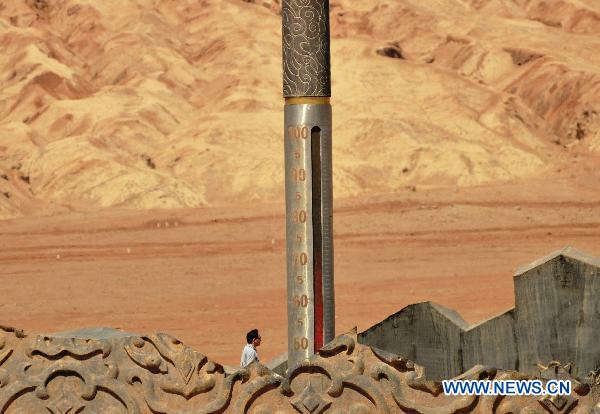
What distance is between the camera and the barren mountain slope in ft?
96.1

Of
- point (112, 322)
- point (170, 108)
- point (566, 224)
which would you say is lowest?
point (112, 322)

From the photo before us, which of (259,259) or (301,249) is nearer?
(301,249)

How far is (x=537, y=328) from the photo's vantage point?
21.6 feet

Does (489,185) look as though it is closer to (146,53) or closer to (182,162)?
(182,162)

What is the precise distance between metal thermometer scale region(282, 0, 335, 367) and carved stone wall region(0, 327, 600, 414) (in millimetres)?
2526

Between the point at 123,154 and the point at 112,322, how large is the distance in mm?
12227

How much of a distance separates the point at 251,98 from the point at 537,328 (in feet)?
88.2

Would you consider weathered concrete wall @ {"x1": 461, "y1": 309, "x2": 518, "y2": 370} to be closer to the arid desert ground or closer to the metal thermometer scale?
the metal thermometer scale

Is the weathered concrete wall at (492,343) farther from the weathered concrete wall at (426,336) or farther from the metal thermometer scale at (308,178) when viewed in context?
the metal thermometer scale at (308,178)

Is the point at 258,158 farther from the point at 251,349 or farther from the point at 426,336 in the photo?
the point at 426,336

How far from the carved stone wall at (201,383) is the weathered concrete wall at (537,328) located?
0.54 meters

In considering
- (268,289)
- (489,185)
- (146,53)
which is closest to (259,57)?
(146,53)

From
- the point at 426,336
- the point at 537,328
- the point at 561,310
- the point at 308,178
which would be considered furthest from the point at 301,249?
the point at 561,310

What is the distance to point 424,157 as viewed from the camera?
3019cm
